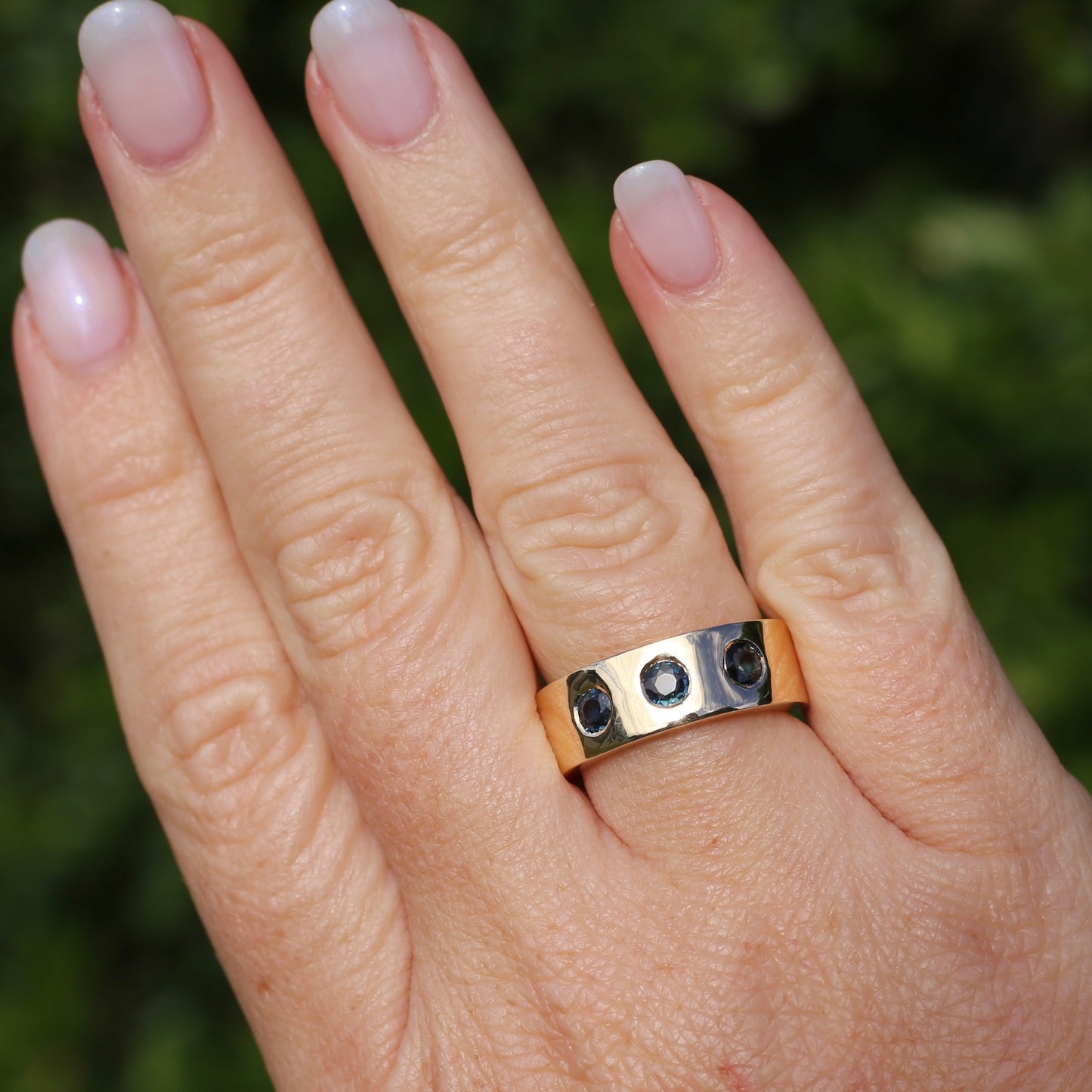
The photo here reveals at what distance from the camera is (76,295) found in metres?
1.53

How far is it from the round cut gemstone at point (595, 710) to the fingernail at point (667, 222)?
0.53m

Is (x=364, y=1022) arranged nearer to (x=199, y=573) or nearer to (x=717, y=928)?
(x=717, y=928)

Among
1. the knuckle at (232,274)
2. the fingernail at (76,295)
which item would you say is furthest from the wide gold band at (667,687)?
the fingernail at (76,295)

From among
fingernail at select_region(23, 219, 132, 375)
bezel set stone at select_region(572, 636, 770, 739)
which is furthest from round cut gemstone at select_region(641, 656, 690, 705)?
fingernail at select_region(23, 219, 132, 375)

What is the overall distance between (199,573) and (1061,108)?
2.42 m

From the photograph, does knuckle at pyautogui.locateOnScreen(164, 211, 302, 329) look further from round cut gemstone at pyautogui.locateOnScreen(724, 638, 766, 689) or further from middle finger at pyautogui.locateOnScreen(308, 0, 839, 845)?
round cut gemstone at pyautogui.locateOnScreen(724, 638, 766, 689)

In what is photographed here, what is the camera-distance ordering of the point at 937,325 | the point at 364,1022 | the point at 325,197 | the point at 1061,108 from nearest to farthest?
the point at 364,1022 < the point at 937,325 < the point at 325,197 < the point at 1061,108

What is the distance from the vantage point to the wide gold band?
1230 mm

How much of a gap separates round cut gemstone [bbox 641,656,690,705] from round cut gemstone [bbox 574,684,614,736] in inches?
1.9

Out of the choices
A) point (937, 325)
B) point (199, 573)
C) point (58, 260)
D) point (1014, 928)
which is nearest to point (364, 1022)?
point (199, 573)

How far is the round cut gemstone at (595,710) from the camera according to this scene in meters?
1.25

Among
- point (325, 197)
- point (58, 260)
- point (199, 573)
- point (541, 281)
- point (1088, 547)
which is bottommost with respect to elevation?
point (1088, 547)

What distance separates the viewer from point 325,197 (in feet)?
7.52

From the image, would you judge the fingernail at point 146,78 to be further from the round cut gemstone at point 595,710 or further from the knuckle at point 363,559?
the round cut gemstone at point 595,710
